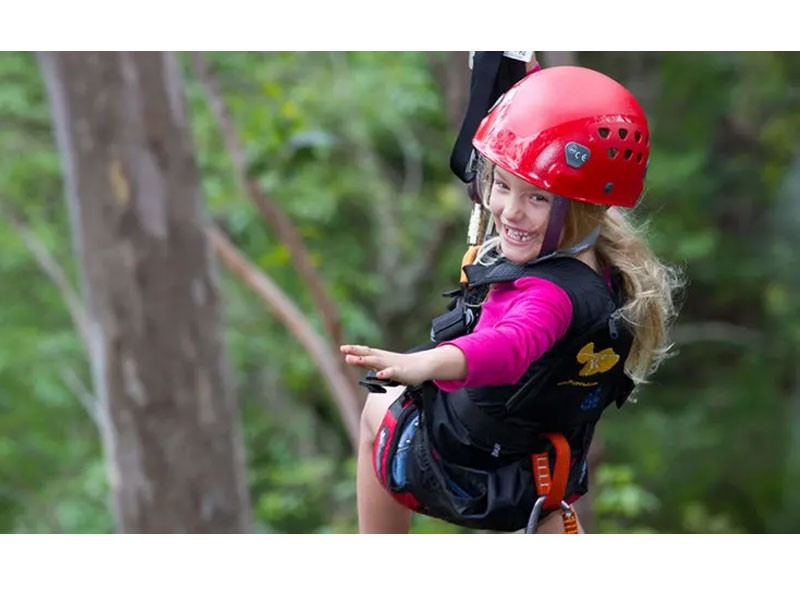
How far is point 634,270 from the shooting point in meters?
1.84

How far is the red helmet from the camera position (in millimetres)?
1711

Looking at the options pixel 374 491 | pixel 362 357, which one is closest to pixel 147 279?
pixel 374 491

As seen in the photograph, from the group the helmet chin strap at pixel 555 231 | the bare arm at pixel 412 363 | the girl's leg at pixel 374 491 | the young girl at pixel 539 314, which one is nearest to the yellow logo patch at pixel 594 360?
the young girl at pixel 539 314

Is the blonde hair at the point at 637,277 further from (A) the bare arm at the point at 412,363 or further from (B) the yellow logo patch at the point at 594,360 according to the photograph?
(A) the bare arm at the point at 412,363

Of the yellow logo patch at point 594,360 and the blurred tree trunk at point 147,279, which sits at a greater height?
the yellow logo patch at point 594,360

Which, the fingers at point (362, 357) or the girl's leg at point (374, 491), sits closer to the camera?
the fingers at point (362, 357)

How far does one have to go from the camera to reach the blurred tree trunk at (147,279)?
454 cm

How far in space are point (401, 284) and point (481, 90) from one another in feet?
24.4

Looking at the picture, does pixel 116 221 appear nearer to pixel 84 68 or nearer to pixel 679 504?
pixel 84 68

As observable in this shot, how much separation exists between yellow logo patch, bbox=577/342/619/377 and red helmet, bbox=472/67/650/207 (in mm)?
233

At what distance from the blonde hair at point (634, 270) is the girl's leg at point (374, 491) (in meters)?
0.38

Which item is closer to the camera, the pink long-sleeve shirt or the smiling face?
the pink long-sleeve shirt

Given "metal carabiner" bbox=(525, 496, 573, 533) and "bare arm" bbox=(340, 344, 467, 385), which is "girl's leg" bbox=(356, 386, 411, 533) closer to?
"metal carabiner" bbox=(525, 496, 573, 533)

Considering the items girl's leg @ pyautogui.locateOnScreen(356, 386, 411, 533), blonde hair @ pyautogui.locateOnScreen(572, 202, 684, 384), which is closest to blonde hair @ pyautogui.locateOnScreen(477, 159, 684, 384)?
blonde hair @ pyautogui.locateOnScreen(572, 202, 684, 384)
